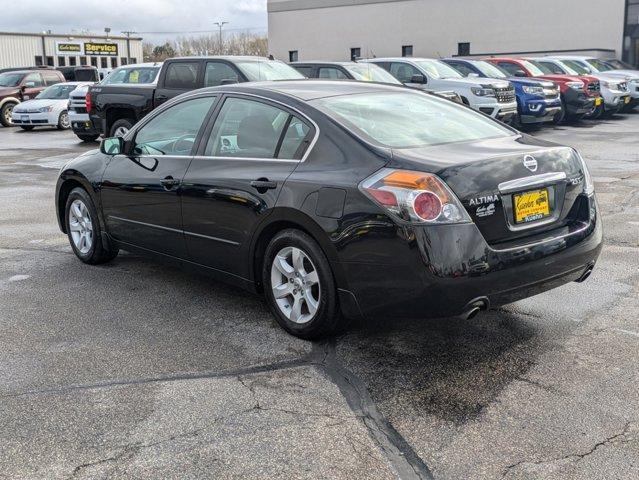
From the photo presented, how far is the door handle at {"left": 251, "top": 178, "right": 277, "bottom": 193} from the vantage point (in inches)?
175

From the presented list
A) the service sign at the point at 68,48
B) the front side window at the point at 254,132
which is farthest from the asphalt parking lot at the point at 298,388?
the service sign at the point at 68,48

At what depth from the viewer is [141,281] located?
589cm

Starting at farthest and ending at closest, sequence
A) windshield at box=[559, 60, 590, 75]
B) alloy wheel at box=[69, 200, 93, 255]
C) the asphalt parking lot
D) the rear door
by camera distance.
A: windshield at box=[559, 60, 590, 75] < the rear door < alloy wheel at box=[69, 200, 93, 255] < the asphalt parking lot

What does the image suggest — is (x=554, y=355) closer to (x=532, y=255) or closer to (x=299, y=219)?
(x=532, y=255)

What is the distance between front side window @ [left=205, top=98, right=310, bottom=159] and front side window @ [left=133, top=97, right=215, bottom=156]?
0.25 m

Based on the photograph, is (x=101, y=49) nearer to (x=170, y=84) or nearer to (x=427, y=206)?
(x=170, y=84)

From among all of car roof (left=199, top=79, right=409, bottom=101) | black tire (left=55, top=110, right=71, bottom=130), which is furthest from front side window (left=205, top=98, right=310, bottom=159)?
black tire (left=55, top=110, right=71, bottom=130)

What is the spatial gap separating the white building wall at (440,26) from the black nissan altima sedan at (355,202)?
32.3 meters

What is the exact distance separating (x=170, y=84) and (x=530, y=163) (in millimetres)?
10325

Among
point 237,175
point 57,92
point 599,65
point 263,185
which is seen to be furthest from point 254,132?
point 599,65

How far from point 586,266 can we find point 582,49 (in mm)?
32913

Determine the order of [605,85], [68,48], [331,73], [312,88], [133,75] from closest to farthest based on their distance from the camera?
[312,88] → [133,75] → [331,73] → [605,85] → [68,48]

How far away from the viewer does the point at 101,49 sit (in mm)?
61594

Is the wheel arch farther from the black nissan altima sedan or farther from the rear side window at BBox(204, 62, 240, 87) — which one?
the rear side window at BBox(204, 62, 240, 87)
